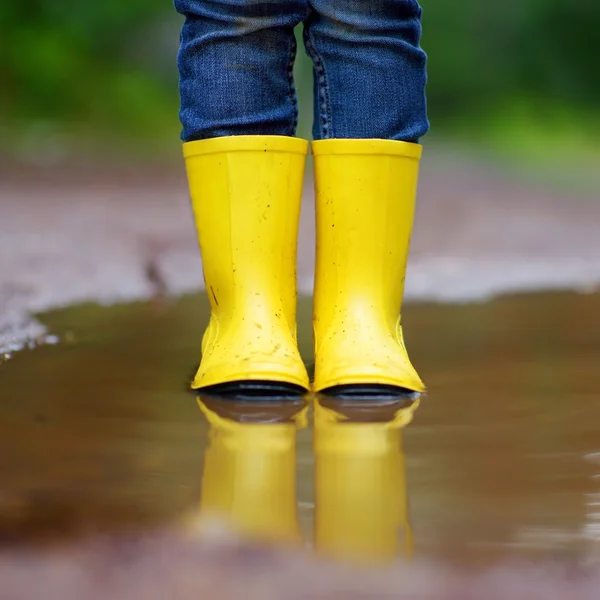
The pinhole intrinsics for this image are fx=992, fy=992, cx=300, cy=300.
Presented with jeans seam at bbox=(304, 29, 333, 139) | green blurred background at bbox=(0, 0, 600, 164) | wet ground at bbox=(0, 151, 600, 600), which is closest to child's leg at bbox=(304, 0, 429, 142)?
jeans seam at bbox=(304, 29, 333, 139)

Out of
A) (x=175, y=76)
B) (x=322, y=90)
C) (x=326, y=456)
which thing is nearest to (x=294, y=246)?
(x=322, y=90)

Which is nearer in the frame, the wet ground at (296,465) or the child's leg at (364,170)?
the wet ground at (296,465)

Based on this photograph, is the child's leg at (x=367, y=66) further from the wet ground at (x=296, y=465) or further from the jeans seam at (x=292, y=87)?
the wet ground at (x=296, y=465)

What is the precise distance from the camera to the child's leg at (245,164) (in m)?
1.20

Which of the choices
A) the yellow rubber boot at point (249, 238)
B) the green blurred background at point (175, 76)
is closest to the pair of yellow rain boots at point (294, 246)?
the yellow rubber boot at point (249, 238)

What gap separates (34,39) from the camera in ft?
25.0

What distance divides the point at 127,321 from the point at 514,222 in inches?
79.2

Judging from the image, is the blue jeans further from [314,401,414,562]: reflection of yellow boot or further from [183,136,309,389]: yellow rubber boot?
[314,401,414,562]: reflection of yellow boot

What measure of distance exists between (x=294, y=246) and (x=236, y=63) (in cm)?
24

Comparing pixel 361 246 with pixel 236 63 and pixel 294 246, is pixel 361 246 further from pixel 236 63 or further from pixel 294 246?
pixel 236 63

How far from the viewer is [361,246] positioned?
1253 mm

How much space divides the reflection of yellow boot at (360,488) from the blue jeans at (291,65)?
38cm

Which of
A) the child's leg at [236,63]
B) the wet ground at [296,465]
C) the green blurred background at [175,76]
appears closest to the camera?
the wet ground at [296,465]

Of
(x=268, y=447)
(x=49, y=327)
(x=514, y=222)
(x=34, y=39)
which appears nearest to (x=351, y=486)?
(x=268, y=447)
